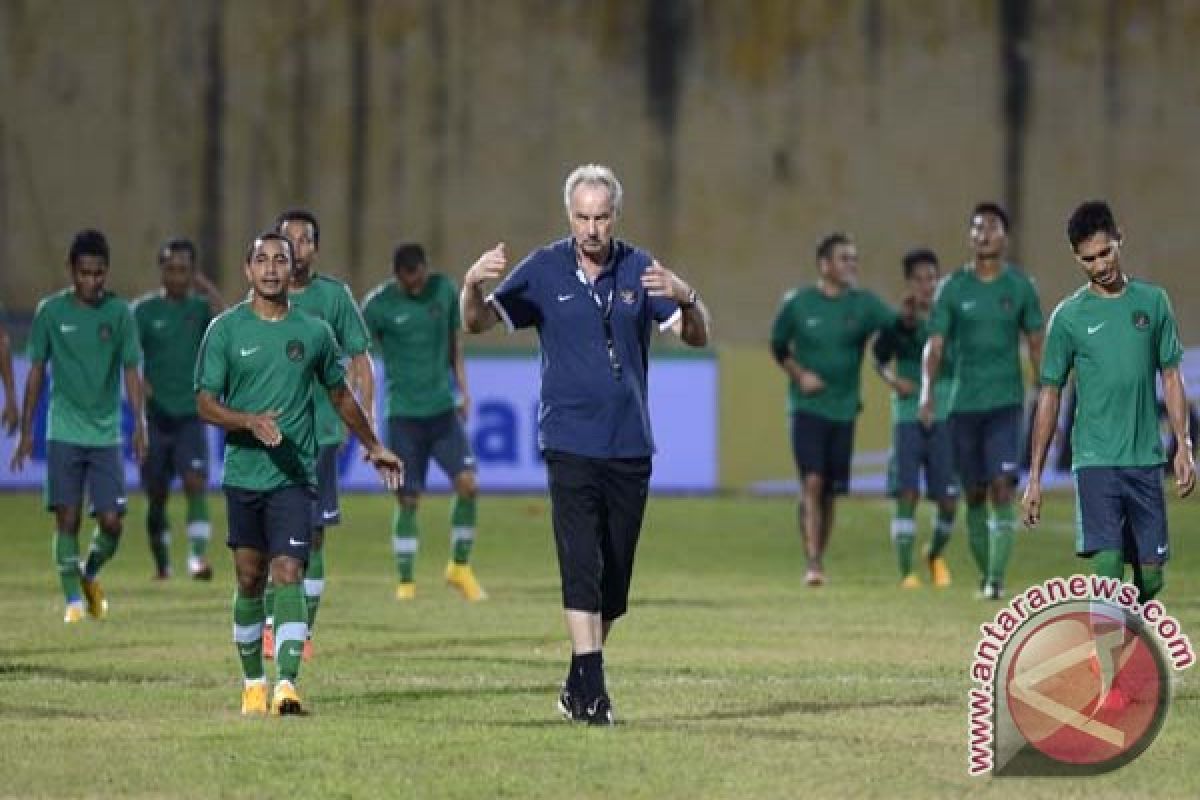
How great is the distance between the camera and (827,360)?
2059cm

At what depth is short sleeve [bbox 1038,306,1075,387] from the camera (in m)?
12.2

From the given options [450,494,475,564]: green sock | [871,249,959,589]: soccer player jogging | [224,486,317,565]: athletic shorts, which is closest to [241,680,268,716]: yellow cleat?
[224,486,317,565]: athletic shorts

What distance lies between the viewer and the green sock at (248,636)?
38.3 ft

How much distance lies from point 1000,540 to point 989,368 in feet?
3.69

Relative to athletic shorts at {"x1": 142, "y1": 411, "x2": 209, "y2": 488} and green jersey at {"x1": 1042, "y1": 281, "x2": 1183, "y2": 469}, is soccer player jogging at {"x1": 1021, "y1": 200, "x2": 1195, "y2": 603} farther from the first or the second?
athletic shorts at {"x1": 142, "y1": 411, "x2": 209, "y2": 488}

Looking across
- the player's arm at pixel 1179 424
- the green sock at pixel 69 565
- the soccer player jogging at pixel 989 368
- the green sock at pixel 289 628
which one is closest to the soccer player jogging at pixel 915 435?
the soccer player jogging at pixel 989 368

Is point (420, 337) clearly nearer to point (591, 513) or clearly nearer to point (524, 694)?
point (524, 694)

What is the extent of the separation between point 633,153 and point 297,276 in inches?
928

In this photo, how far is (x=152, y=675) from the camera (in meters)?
13.4

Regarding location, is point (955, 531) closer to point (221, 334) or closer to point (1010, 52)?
point (1010, 52)

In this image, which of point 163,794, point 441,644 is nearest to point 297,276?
point 441,644

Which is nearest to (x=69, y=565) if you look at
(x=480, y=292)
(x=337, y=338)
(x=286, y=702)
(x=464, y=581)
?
(x=464, y=581)

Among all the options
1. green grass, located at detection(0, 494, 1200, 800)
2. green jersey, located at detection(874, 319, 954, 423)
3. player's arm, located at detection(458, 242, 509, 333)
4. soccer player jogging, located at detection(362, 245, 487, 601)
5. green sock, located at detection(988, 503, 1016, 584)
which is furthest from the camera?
green jersey, located at detection(874, 319, 954, 423)

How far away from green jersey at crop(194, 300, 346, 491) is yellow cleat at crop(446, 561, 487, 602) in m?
7.16
